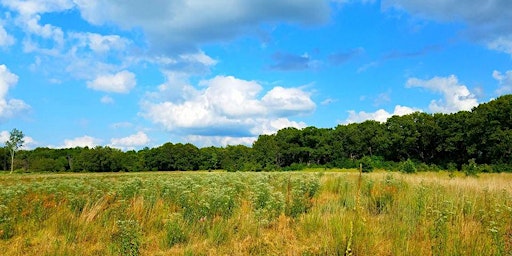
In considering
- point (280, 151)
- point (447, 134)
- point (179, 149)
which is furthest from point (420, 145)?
point (179, 149)

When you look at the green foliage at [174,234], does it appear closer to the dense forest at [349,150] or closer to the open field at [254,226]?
the open field at [254,226]

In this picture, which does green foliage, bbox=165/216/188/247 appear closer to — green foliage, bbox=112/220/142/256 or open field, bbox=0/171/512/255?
open field, bbox=0/171/512/255

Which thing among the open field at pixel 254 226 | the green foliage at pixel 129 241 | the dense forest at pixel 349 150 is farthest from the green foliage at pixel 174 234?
the dense forest at pixel 349 150

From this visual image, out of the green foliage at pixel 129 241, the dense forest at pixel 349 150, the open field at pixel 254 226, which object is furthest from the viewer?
the dense forest at pixel 349 150

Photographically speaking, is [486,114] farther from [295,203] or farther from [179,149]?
[179,149]

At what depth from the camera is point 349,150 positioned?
96625 mm

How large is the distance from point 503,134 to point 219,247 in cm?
6535

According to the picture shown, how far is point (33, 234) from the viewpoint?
784 centimetres

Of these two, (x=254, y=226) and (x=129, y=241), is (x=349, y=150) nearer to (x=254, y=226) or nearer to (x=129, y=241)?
(x=254, y=226)

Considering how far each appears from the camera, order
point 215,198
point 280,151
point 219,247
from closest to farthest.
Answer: point 219,247 < point 215,198 < point 280,151

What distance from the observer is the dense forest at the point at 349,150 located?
6228 centimetres

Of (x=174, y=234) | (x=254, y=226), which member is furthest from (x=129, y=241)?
(x=254, y=226)

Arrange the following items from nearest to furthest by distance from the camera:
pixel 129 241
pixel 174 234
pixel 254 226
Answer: pixel 129 241, pixel 174 234, pixel 254 226

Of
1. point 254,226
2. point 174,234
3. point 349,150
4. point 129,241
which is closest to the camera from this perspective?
point 129,241
